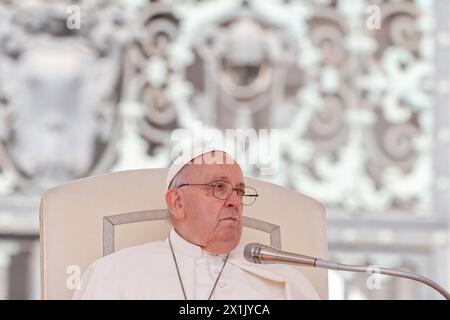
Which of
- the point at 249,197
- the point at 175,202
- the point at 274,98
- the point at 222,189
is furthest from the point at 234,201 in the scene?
the point at 274,98

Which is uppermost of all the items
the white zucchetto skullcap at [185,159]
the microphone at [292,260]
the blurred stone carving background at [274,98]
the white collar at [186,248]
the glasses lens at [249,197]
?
the blurred stone carving background at [274,98]

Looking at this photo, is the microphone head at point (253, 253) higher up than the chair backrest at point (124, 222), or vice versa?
the chair backrest at point (124, 222)

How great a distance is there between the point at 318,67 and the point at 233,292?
2.55 metres

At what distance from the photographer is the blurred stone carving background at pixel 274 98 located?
5.18m

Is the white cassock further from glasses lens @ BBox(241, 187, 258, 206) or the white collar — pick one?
glasses lens @ BBox(241, 187, 258, 206)

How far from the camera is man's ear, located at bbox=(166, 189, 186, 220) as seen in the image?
10.3 ft

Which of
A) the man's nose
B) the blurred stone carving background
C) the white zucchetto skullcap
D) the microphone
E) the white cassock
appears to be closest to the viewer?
the microphone

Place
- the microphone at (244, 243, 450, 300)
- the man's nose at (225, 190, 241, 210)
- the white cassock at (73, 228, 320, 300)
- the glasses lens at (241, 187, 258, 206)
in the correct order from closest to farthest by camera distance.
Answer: the microphone at (244, 243, 450, 300) → the white cassock at (73, 228, 320, 300) → the man's nose at (225, 190, 241, 210) → the glasses lens at (241, 187, 258, 206)

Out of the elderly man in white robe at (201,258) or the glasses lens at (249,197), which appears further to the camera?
the glasses lens at (249,197)

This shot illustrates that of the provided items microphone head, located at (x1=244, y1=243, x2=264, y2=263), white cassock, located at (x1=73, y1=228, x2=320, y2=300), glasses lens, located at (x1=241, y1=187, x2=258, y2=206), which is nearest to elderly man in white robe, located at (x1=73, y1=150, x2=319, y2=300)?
white cassock, located at (x1=73, y1=228, x2=320, y2=300)

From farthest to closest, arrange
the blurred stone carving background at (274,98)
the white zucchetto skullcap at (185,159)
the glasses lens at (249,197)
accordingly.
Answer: the blurred stone carving background at (274,98)
the glasses lens at (249,197)
the white zucchetto skullcap at (185,159)

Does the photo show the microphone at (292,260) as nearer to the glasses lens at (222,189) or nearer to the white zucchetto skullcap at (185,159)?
the glasses lens at (222,189)

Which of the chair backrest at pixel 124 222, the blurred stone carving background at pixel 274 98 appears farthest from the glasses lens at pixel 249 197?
the blurred stone carving background at pixel 274 98
